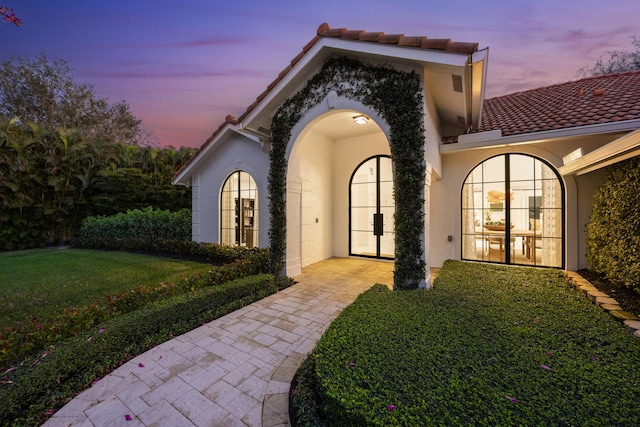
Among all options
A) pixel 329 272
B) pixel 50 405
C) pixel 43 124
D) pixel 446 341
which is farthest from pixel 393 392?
pixel 43 124

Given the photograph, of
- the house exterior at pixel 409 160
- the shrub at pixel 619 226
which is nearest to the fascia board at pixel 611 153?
the house exterior at pixel 409 160

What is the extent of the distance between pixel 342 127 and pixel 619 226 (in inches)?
267

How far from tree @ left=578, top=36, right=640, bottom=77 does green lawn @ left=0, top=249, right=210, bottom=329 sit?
26.4 m

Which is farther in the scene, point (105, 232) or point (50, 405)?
point (105, 232)

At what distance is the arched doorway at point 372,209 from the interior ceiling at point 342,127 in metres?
1.02

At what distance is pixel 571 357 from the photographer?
2.74 meters

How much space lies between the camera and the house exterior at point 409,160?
17.2ft

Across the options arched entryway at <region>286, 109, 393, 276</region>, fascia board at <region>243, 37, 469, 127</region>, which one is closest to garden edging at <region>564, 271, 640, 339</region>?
fascia board at <region>243, 37, 469, 127</region>

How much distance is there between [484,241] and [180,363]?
26.3 feet

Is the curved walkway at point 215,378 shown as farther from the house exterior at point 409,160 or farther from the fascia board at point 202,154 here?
the fascia board at point 202,154

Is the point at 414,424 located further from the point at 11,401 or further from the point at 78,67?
the point at 78,67

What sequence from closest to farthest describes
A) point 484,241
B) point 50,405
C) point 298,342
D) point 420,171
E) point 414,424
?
point 414,424
point 50,405
point 298,342
point 420,171
point 484,241

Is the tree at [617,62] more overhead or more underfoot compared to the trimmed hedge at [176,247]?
more overhead

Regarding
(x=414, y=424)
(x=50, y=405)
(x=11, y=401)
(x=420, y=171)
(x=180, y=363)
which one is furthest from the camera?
(x=420, y=171)
